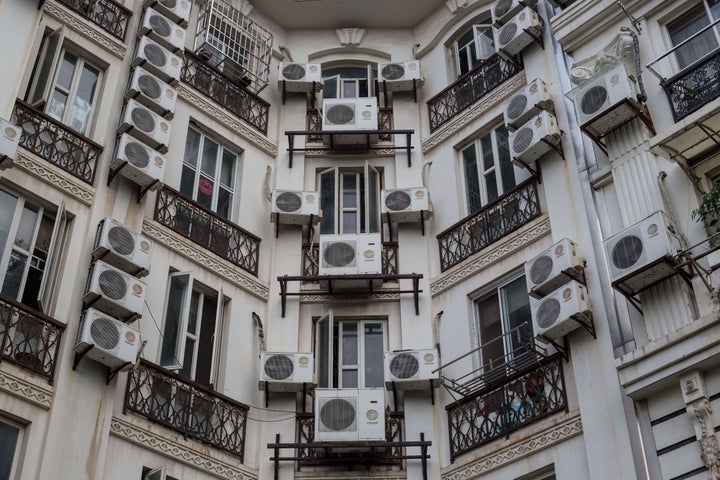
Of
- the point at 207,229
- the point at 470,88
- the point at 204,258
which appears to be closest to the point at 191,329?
the point at 204,258

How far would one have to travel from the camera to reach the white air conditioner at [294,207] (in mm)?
17938

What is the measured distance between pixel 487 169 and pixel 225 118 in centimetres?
517

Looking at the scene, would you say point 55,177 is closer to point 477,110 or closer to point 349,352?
point 349,352

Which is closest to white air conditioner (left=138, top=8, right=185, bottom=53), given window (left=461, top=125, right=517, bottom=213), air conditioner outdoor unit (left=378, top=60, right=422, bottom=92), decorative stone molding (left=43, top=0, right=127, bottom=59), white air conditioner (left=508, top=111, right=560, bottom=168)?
decorative stone molding (left=43, top=0, right=127, bottom=59)

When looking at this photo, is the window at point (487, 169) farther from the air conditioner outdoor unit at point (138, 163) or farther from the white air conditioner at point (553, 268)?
the air conditioner outdoor unit at point (138, 163)

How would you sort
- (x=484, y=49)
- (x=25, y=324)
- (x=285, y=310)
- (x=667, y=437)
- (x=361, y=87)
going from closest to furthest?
(x=667, y=437) → (x=25, y=324) → (x=285, y=310) → (x=484, y=49) → (x=361, y=87)

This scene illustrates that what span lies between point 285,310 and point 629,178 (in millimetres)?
6440

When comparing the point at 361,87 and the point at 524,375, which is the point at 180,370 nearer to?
the point at 524,375

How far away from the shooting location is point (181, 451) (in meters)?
14.6

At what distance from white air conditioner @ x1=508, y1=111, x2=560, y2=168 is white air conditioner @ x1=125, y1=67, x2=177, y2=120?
20.0 feet

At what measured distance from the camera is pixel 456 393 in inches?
628

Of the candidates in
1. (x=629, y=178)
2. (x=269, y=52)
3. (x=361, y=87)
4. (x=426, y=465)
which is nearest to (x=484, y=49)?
(x=361, y=87)

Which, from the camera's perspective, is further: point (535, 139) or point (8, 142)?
point (535, 139)

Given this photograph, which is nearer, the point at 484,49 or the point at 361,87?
the point at 484,49
